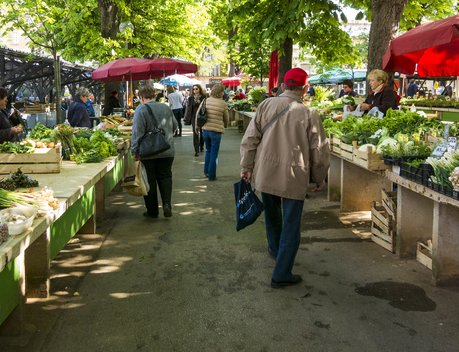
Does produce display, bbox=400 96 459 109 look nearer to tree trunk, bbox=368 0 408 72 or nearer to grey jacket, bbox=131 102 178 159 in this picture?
tree trunk, bbox=368 0 408 72

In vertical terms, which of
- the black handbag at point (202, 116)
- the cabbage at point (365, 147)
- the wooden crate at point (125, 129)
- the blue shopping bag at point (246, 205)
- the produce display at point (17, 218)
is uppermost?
the black handbag at point (202, 116)

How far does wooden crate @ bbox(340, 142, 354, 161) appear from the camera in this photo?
22.1 feet

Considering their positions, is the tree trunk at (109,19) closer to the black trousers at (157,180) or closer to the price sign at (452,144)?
the black trousers at (157,180)

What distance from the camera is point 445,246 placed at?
480cm

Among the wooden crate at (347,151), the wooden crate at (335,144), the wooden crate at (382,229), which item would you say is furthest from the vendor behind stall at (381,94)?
the wooden crate at (382,229)

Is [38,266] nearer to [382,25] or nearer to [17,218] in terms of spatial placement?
[17,218]

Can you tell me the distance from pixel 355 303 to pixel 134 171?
148 inches

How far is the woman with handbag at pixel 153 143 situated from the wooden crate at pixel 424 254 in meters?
3.34

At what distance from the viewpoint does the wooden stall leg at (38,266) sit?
4.48 meters

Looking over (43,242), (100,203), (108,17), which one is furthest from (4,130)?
(108,17)

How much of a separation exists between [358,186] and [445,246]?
9.28ft

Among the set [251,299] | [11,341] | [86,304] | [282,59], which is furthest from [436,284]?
[282,59]

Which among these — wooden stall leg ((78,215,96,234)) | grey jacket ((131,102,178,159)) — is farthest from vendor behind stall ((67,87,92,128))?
wooden stall leg ((78,215,96,234))

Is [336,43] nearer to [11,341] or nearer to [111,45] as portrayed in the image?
[111,45]
